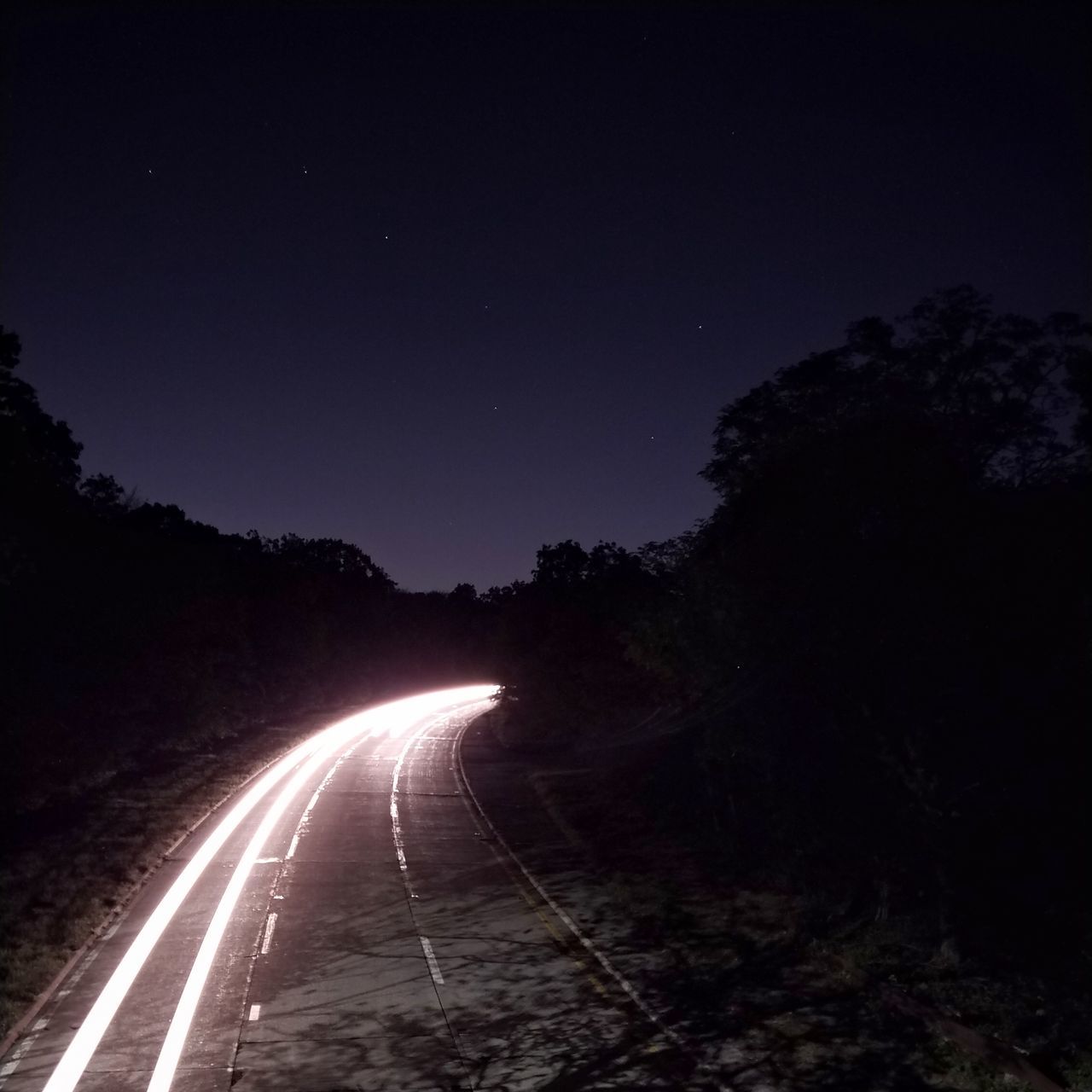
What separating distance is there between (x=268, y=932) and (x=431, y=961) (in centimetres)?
302

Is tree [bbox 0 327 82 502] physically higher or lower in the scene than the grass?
higher

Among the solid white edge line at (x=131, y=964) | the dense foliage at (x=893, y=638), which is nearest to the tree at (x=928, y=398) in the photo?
the dense foliage at (x=893, y=638)

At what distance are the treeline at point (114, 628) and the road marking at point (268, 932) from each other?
1441 cm

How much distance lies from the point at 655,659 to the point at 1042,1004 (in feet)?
50.4

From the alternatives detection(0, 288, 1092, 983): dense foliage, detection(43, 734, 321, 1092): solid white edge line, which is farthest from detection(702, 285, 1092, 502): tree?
detection(43, 734, 321, 1092): solid white edge line

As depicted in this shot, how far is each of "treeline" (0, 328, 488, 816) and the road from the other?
12809mm

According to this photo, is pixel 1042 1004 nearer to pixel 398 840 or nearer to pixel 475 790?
pixel 398 840

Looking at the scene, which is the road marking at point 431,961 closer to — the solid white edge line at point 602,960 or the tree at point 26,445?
the solid white edge line at point 602,960

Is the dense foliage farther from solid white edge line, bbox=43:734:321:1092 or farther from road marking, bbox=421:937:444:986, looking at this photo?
solid white edge line, bbox=43:734:321:1092

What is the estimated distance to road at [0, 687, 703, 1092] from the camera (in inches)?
440

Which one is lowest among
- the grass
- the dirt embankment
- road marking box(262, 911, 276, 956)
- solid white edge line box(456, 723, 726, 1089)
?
the dirt embankment

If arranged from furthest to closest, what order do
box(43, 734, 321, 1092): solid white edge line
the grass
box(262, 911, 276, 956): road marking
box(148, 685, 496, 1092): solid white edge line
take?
box(262, 911, 276, 956): road marking
the grass
box(148, 685, 496, 1092): solid white edge line
box(43, 734, 321, 1092): solid white edge line

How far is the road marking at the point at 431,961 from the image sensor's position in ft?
47.4

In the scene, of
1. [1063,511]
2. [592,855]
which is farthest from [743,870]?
[1063,511]
